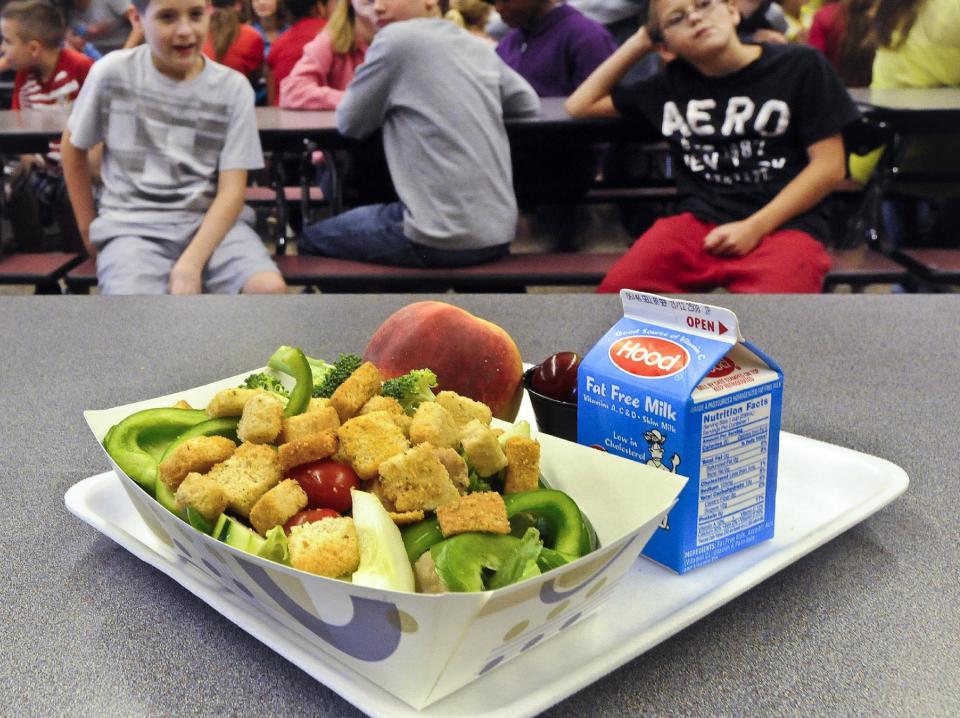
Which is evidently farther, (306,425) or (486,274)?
(486,274)

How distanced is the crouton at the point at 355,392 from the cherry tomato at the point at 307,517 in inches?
3.3

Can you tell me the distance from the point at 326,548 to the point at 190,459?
95mm

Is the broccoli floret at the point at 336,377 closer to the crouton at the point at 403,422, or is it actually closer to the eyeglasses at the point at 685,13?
the crouton at the point at 403,422

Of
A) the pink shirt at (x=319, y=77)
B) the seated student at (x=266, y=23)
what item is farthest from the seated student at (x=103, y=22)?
the pink shirt at (x=319, y=77)

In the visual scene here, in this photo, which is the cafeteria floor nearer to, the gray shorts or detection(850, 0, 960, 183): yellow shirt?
the gray shorts

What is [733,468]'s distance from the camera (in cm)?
45

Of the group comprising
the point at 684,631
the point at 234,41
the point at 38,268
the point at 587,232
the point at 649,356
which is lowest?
the point at 587,232

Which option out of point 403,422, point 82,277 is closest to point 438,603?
point 403,422

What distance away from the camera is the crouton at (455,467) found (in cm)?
41

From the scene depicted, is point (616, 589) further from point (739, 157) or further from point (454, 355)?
point (739, 157)

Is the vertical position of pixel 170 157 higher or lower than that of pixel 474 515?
lower

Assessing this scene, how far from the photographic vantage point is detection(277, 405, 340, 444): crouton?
17.5 inches

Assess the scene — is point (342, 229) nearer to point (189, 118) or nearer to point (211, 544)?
point (189, 118)

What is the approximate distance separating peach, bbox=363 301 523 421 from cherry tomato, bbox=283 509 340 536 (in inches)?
8.4
